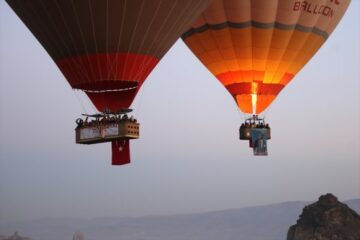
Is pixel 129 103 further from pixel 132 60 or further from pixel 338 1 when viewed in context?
pixel 338 1

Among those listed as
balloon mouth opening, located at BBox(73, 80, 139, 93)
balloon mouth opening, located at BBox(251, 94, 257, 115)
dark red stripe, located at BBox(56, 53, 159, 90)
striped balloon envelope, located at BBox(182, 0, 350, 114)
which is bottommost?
balloon mouth opening, located at BBox(251, 94, 257, 115)

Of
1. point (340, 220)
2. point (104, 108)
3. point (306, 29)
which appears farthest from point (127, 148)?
point (340, 220)

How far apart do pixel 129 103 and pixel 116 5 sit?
4563 millimetres

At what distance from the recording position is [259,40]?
45.4 metres

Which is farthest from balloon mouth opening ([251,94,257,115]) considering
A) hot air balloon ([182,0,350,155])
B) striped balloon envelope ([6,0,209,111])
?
striped balloon envelope ([6,0,209,111])

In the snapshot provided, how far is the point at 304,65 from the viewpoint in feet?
159

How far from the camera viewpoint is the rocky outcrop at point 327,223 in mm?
179250

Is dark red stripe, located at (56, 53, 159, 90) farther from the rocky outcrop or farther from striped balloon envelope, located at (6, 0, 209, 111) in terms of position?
the rocky outcrop

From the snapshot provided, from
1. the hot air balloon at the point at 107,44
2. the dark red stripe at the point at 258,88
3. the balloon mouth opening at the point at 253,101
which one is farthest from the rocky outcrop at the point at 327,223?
the hot air balloon at the point at 107,44

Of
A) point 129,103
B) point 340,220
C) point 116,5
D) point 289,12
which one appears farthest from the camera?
point 340,220

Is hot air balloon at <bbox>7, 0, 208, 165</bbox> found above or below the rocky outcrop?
above

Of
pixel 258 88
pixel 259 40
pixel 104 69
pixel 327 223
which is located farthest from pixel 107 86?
pixel 327 223

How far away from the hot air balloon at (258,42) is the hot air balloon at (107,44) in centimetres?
919

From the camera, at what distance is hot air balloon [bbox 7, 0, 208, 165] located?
1332 inches
